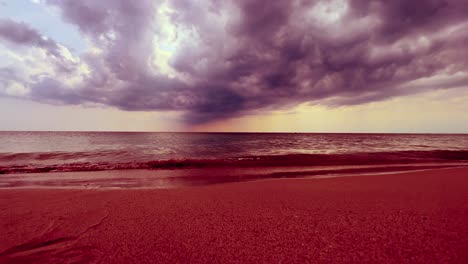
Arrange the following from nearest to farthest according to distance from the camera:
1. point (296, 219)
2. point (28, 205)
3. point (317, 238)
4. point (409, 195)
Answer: point (317, 238) → point (296, 219) → point (28, 205) → point (409, 195)

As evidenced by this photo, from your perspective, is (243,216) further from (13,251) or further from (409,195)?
(409,195)

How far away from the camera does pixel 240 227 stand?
15.4ft

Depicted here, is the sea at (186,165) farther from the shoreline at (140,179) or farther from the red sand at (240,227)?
the red sand at (240,227)

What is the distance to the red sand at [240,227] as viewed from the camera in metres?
3.54

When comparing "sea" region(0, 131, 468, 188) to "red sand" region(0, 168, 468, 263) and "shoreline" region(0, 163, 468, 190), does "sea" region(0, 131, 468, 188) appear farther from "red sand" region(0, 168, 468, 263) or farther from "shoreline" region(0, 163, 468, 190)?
"red sand" region(0, 168, 468, 263)

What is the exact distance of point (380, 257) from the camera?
11.0ft

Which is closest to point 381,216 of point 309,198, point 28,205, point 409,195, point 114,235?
point 309,198

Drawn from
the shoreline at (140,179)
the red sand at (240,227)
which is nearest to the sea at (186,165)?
the shoreline at (140,179)

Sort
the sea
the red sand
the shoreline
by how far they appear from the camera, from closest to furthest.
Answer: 1. the red sand
2. the shoreline
3. the sea

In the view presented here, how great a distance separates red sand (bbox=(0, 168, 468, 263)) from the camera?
354 cm

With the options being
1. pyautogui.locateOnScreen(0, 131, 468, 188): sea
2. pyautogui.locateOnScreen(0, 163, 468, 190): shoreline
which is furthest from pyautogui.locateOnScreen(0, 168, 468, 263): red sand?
pyautogui.locateOnScreen(0, 131, 468, 188): sea

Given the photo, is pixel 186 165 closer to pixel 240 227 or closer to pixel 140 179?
pixel 140 179

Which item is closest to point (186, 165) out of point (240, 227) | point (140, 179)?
point (140, 179)

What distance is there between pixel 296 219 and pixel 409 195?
203 inches
